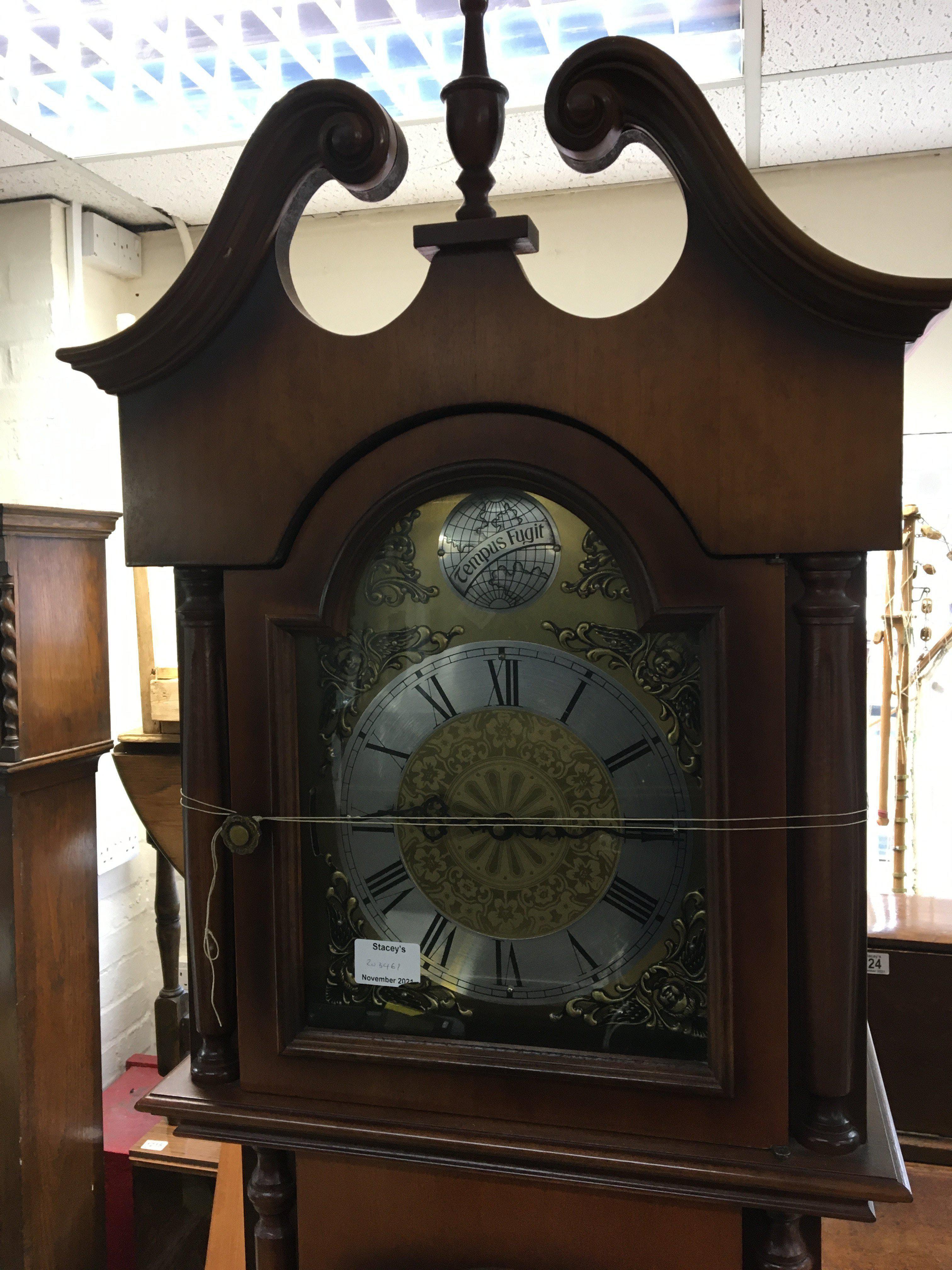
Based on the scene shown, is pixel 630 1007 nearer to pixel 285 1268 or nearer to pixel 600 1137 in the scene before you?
pixel 600 1137

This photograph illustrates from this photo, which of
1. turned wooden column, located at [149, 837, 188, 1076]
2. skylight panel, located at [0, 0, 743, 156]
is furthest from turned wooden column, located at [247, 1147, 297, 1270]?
skylight panel, located at [0, 0, 743, 156]

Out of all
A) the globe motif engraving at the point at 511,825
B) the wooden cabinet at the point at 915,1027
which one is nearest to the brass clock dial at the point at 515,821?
the globe motif engraving at the point at 511,825

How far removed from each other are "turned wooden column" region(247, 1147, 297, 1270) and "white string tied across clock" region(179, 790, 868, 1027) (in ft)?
0.39

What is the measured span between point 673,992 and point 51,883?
1344 mm

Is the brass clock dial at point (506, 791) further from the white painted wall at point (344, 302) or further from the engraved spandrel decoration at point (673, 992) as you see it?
the white painted wall at point (344, 302)

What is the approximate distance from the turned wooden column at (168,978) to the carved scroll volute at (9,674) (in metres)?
0.44

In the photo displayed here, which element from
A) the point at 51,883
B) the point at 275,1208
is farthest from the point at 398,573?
the point at 51,883

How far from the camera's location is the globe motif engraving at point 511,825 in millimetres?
716

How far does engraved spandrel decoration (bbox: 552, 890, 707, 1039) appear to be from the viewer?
0.70 meters

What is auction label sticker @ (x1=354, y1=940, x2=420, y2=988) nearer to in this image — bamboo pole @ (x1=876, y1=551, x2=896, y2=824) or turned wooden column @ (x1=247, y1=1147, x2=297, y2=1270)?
turned wooden column @ (x1=247, y1=1147, x2=297, y2=1270)

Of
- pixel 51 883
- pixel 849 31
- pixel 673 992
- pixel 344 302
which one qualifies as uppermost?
pixel 849 31

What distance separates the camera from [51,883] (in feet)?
5.67

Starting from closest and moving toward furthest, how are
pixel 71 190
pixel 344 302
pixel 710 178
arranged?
1. pixel 710 178
2. pixel 71 190
3. pixel 344 302

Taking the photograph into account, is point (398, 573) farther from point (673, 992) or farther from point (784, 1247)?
point (784, 1247)
